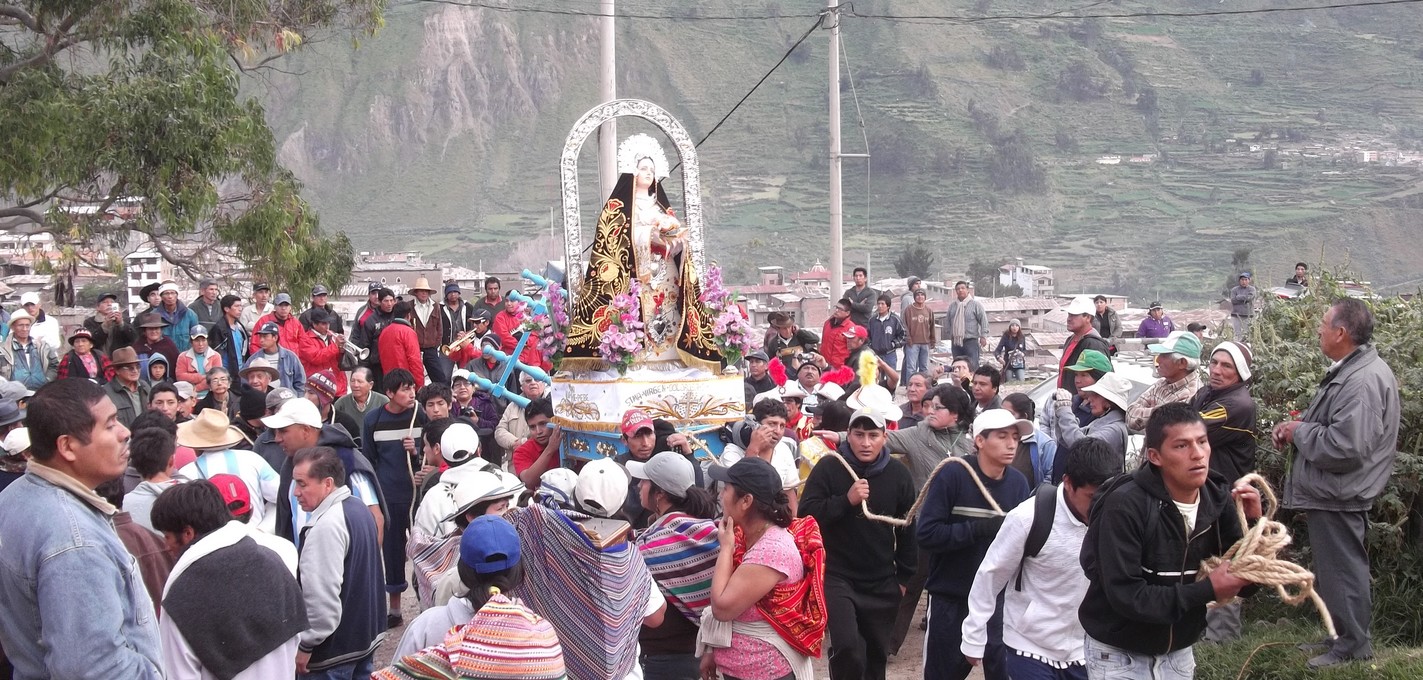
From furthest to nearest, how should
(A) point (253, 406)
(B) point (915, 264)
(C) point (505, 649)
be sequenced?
(B) point (915, 264), (A) point (253, 406), (C) point (505, 649)

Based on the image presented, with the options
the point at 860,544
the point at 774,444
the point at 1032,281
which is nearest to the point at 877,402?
the point at 774,444

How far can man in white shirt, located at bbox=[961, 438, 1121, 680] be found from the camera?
5488mm

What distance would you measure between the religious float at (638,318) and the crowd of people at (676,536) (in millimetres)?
1591

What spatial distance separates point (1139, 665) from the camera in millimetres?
4648

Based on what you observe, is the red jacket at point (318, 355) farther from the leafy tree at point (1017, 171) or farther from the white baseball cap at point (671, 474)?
the leafy tree at point (1017, 171)

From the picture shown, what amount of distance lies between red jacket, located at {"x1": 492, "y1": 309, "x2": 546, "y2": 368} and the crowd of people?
3891mm

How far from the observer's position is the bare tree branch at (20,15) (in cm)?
1625

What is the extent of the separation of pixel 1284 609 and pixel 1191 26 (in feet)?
352

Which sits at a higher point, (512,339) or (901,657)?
(512,339)

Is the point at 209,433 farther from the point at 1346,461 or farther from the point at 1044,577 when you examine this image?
the point at 1346,461

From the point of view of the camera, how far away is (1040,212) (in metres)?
85.4

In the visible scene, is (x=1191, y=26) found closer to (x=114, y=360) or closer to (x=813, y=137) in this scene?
(x=813, y=137)

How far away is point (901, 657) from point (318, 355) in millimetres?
7481

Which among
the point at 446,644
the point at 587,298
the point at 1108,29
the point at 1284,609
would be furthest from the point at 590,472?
the point at 1108,29
